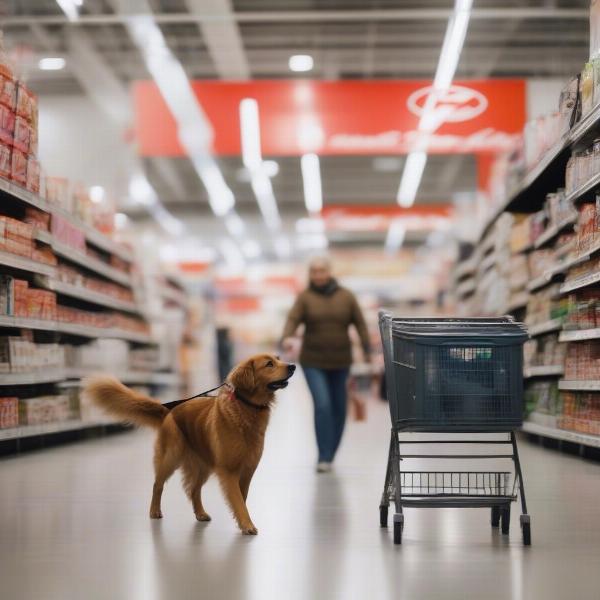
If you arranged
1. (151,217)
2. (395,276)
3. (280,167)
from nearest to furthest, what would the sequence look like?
(280,167)
(151,217)
(395,276)

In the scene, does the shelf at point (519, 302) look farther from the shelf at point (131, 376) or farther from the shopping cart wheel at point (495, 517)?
the shopping cart wheel at point (495, 517)

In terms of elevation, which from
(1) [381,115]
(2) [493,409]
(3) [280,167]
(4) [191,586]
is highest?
(3) [280,167]

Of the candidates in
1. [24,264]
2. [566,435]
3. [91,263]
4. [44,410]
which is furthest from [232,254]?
[566,435]

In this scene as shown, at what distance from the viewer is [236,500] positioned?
399 cm

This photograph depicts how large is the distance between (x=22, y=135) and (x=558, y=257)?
13.2 ft

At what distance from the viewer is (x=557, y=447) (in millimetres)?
8023

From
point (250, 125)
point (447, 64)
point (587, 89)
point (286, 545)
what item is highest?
point (447, 64)

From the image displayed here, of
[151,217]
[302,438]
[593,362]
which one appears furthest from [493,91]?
[151,217]

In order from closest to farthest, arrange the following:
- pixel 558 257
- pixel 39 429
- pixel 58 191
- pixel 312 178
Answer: pixel 558 257, pixel 39 429, pixel 58 191, pixel 312 178

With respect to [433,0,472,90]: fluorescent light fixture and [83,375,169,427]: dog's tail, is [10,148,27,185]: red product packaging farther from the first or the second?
[433,0,472,90]: fluorescent light fixture

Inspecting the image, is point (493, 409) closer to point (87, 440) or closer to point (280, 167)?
point (87, 440)

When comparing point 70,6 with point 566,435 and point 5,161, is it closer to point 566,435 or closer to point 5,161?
point 5,161

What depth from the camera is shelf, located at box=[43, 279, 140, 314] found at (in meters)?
8.35

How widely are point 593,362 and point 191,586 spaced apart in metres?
4.17
